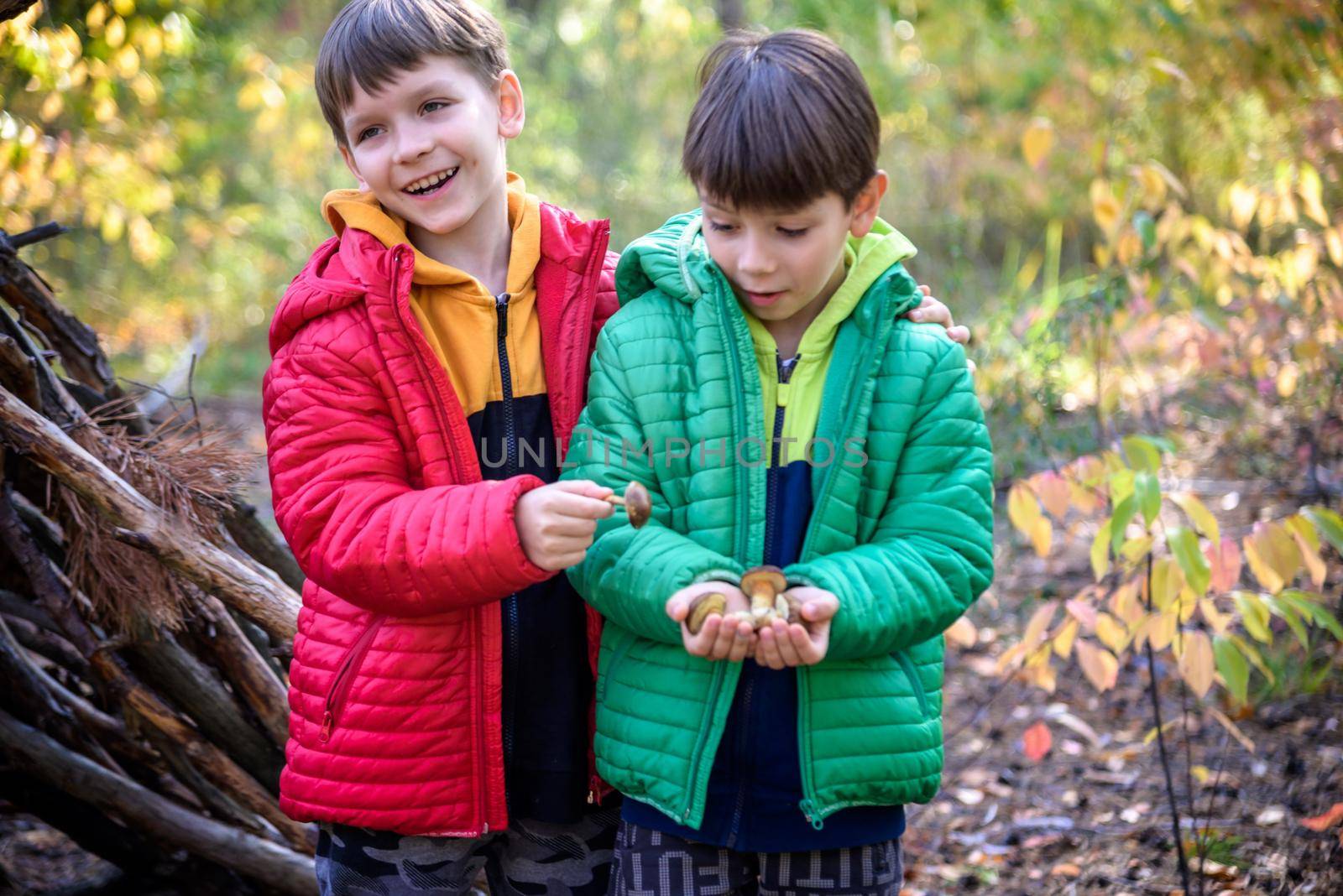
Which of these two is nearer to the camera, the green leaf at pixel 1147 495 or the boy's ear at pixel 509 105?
the boy's ear at pixel 509 105

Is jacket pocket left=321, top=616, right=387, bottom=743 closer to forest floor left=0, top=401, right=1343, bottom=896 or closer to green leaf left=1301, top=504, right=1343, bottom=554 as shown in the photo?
forest floor left=0, top=401, right=1343, bottom=896

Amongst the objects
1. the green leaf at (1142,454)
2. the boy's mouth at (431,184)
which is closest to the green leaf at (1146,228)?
the green leaf at (1142,454)

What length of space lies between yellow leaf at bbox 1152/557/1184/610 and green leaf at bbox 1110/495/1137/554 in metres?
→ 0.12

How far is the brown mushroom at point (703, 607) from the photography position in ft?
5.21

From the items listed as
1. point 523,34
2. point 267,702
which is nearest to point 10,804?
point 267,702

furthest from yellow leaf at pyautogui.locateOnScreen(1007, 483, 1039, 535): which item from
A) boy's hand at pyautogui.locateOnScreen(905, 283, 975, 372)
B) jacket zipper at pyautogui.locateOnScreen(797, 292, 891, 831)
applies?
jacket zipper at pyautogui.locateOnScreen(797, 292, 891, 831)

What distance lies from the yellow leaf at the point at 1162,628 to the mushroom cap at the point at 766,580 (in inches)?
54.3

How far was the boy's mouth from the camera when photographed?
1.91 meters

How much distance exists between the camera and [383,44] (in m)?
1.84

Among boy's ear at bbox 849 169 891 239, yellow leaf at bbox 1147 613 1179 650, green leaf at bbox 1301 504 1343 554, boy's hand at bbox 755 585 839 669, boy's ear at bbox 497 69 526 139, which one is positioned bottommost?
yellow leaf at bbox 1147 613 1179 650

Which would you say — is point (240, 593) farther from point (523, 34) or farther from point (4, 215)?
point (523, 34)

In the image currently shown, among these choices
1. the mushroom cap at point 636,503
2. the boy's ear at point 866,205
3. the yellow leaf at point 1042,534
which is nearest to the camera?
the mushroom cap at point 636,503

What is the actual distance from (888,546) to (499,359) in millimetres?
701

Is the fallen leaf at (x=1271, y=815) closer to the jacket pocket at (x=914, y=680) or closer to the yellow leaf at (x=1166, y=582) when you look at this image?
the yellow leaf at (x=1166, y=582)
